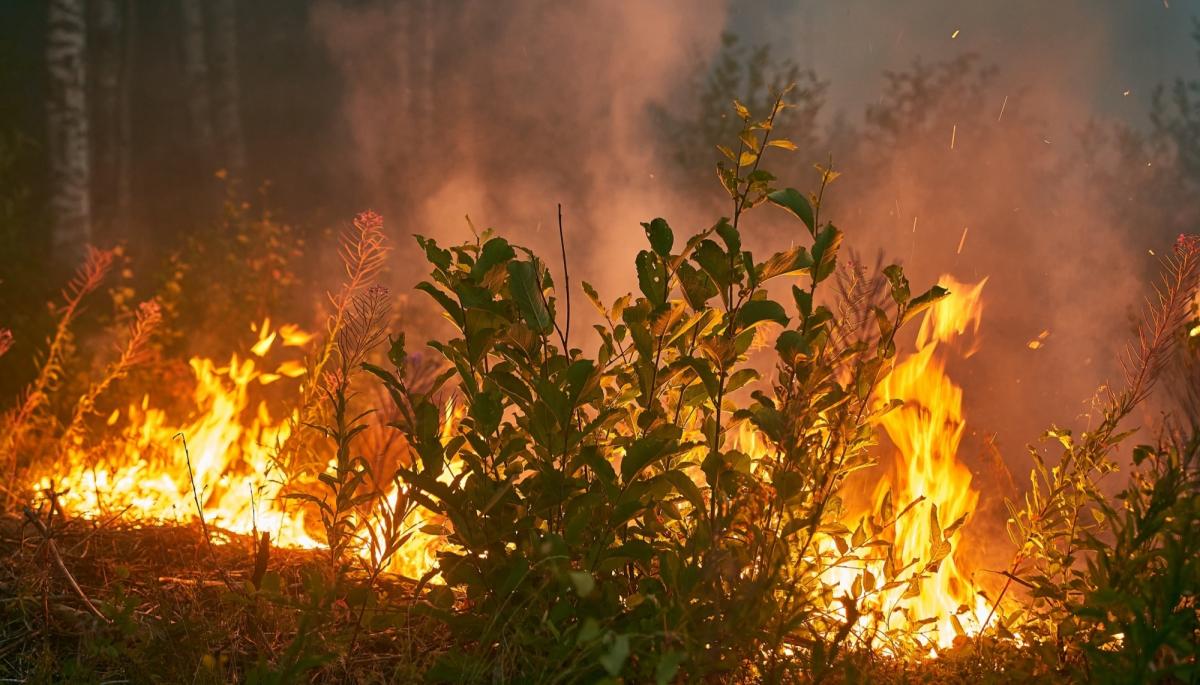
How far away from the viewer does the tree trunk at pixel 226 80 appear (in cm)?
977

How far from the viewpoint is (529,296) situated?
1491 millimetres

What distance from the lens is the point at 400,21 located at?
1009 cm

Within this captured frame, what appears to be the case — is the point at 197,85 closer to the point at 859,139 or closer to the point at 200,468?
the point at 859,139

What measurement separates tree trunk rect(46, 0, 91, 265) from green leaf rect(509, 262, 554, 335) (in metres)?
6.37

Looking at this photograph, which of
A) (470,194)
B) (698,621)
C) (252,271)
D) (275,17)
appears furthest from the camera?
(275,17)

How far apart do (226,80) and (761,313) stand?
1018 centimetres

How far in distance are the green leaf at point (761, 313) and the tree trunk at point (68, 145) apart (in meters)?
6.59

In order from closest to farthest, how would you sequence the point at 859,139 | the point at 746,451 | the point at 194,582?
the point at 194,582, the point at 746,451, the point at 859,139

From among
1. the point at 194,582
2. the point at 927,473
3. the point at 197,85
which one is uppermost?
the point at 197,85

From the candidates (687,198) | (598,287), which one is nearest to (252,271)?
(598,287)

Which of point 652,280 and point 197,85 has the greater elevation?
point 197,85

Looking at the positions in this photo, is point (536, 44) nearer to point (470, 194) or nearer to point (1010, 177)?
point (470, 194)

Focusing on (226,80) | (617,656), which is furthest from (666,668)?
(226,80)

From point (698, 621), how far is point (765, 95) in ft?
31.5
